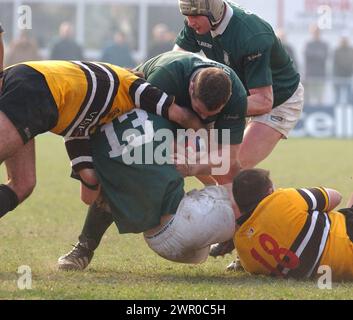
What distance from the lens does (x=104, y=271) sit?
720 cm

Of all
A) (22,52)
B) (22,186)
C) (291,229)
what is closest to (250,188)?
(291,229)

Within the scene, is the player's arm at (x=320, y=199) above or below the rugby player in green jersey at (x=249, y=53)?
below

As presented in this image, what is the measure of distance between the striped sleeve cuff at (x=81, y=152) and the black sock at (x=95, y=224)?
1.14 feet

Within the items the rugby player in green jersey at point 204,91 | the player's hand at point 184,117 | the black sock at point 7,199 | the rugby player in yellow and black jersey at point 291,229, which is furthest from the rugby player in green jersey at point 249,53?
the black sock at point 7,199

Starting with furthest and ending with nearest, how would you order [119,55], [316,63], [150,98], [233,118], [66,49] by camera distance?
[316,63] < [119,55] < [66,49] < [233,118] < [150,98]

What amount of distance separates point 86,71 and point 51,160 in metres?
9.86

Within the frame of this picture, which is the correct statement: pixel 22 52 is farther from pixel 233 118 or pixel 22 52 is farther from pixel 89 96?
pixel 89 96

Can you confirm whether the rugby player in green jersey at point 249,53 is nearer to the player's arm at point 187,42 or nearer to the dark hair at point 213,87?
the player's arm at point 187,42

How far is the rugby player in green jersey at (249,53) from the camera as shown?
7938mm

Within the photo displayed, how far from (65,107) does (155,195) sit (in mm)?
804

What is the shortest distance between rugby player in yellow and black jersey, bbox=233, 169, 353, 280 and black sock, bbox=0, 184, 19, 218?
5.02 feet

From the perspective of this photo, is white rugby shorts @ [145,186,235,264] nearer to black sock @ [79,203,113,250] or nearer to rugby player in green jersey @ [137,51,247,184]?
rugby player in green jersey @ [137,51,247,184]

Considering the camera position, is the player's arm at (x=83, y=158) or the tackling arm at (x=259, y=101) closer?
the player's arm at (x=83, y=158)

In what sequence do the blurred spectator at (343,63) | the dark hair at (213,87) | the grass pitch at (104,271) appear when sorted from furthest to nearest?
the blurred spectator at (343,63) → the dark hair at (213,87) → the grass pitch at (104,271)
